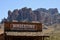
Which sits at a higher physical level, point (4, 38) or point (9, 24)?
point (9, 24)

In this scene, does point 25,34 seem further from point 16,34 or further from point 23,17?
point 23,17

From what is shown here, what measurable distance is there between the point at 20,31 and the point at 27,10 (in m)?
136

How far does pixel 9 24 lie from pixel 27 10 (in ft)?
446

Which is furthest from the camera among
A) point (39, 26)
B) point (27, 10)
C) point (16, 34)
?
point (27, 10)

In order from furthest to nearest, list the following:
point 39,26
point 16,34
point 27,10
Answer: point 27,10 < point 39,26 < point 16,34

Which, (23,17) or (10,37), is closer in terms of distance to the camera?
(10,37)

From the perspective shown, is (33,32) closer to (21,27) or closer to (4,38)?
(21,27)

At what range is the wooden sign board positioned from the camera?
26750 mm

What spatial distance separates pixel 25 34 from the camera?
26.0 meters

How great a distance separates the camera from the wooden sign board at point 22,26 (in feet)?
87.8

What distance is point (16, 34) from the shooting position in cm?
2578

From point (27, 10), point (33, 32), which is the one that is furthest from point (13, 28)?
point (27, 10)

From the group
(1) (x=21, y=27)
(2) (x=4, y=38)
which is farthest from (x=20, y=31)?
(2) (x=4, y=38)

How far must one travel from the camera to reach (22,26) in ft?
88.8
